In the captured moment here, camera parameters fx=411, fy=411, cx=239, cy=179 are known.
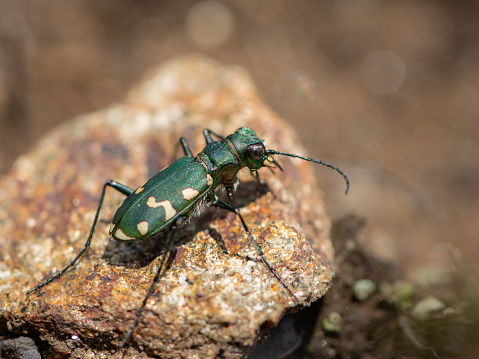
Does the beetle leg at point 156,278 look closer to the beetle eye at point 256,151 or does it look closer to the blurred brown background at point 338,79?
the beetle eye at point 256,151

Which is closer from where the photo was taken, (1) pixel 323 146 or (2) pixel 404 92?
(1) pixel 323 146

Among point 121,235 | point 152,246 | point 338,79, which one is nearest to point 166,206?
point 121,235

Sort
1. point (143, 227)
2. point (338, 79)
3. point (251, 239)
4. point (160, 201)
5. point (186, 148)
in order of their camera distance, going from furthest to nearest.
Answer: point (338, 79) < point (186, 148) < point (251, 239) < point (160, 201) < point (143, 227)

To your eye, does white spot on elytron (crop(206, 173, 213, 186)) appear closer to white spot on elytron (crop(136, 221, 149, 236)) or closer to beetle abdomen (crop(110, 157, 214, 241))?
beetle abdomen (crop(110, 157, 214, 241))

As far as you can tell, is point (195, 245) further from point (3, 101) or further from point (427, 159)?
point (427, 159)

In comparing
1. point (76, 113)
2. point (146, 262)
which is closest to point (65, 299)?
point (146, 262)

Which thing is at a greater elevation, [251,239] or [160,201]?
[160,201]

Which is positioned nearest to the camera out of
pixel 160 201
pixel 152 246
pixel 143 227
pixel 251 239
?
pixel 143 227

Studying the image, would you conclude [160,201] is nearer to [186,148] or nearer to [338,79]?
[186,148]
